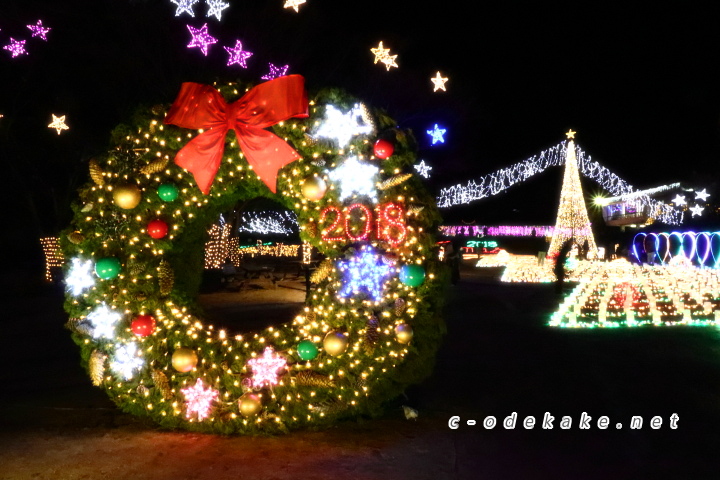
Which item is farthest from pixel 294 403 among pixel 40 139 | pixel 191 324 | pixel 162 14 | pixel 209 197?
pixel 40 139

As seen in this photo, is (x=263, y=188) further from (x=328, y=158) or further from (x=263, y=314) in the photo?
(x=263, y=314)

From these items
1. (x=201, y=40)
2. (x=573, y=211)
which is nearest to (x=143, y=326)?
(x=201, y=40)

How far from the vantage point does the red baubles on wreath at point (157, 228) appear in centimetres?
585

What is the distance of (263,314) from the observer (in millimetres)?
12742

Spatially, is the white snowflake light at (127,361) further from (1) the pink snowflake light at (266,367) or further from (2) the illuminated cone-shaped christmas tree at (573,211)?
(2) the illuminated cone-shaped christmas tree at (573,211)

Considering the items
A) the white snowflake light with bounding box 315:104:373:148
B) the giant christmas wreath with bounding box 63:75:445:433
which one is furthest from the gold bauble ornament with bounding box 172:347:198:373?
the white snowflake light with bounding box 315:104:373:148

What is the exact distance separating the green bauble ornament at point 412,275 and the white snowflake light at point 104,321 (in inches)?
109

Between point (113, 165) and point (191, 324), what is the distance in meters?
1.76

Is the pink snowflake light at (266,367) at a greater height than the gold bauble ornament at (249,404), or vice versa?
the pink snowflake light at (266,367)

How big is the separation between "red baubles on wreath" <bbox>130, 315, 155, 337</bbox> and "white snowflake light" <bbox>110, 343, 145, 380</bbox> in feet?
0.72

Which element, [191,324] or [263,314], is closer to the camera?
[191,324]

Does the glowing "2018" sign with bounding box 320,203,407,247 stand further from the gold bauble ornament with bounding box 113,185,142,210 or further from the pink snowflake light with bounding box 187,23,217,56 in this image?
the pink snowflake light with bounding box 187,23,217,56

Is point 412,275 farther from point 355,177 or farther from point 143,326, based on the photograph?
point 143,326

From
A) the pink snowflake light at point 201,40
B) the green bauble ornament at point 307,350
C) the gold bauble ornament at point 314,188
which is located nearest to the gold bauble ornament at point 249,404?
the green bauble ornament at point 307,350
